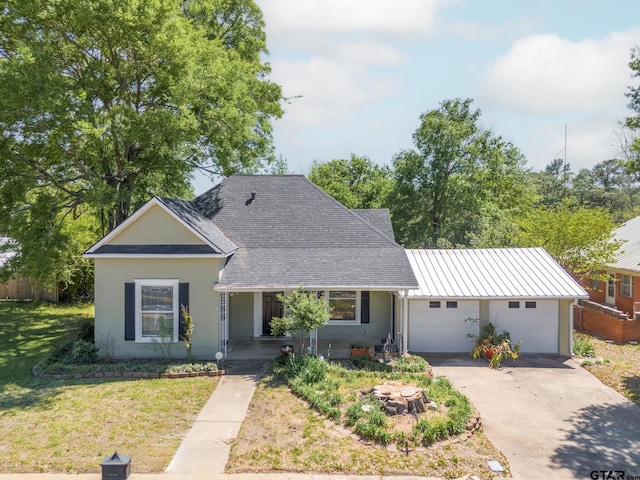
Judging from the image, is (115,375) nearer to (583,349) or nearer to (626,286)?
(583,349)

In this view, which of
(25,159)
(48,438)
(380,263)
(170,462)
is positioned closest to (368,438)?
(170,462)

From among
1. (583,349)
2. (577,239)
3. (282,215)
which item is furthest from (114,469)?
(577,239)

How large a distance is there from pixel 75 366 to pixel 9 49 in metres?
12.4

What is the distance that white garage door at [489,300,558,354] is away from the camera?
1627cm

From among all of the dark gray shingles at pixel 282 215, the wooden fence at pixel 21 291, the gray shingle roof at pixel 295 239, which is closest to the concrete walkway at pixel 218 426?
the gray shingle roof at pixel 295 239

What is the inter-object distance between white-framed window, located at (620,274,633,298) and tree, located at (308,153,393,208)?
2108cm

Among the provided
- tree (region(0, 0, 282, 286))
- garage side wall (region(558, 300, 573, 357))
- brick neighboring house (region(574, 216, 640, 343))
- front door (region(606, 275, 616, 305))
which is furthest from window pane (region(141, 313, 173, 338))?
front door (region(606, 275, 616, 305))

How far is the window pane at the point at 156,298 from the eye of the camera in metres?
15.0

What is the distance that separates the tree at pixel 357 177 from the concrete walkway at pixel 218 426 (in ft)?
93.4

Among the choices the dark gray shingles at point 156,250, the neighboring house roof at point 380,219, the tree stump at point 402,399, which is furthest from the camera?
the neighboring house roof at point 380,219

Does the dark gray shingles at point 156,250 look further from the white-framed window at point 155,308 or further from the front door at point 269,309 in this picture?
the front door at point 269,309

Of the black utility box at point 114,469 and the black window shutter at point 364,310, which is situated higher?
the black window shutter at point 364,310

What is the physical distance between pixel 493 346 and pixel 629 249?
1340 cm

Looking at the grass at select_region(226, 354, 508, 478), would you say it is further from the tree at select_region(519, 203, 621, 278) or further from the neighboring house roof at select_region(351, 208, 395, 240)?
the tree at select_region(519, 203, 621, 278)
